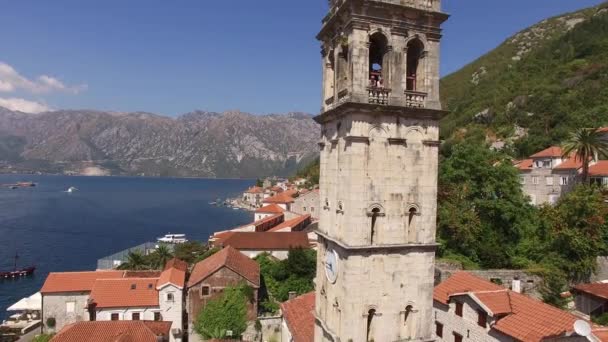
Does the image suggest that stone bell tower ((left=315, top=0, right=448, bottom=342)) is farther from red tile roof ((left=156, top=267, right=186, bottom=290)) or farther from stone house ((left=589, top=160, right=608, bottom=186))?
stone house ((left=589, top=160, right=608, bottom=186))

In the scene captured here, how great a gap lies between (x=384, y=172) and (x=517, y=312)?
11614mm

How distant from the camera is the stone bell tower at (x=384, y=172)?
1562 cm

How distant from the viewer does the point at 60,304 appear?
127 feet

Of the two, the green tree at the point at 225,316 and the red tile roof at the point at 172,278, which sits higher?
the red tile roof at the point at 172,278

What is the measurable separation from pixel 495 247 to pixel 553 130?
5283 cm

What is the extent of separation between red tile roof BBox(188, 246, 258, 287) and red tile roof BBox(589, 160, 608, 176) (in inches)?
1489

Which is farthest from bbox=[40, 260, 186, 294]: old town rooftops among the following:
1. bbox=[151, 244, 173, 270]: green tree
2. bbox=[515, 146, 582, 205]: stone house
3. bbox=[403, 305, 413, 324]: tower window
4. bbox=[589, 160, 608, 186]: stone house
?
bbox=[589, 160, 608, 186]: stone house

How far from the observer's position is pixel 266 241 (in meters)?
56.1

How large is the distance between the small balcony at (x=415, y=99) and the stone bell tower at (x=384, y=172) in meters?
0.05

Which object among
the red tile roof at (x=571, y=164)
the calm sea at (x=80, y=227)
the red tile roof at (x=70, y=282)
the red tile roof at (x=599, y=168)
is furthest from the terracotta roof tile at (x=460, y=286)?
the calm sea at (x=80, y=227)

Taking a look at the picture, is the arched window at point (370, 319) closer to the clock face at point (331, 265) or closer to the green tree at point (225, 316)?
the clock face at point (331, 265)

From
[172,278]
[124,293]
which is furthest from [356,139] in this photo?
[124,293]

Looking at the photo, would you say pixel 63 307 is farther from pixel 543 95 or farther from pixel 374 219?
pixel 543 95

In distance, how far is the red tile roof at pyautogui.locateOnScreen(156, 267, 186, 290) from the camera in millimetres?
37491
